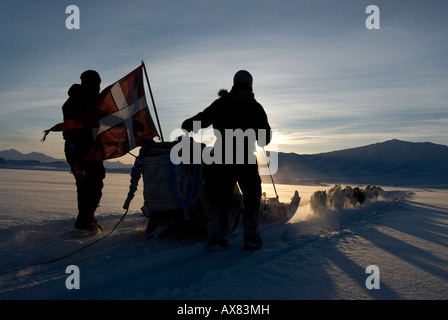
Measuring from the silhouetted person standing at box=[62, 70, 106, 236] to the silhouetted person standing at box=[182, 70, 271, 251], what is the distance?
1.52 meters

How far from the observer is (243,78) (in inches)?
137

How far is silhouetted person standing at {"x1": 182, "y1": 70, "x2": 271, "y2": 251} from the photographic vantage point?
3401 mm

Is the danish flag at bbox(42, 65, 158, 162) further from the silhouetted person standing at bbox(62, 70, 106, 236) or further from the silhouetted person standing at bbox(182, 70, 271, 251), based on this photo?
the silhouetted person standing at bbox(182, 70, 271, 251)

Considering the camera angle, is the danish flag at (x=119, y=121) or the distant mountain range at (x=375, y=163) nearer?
the danish flag at (x=119, y=121)

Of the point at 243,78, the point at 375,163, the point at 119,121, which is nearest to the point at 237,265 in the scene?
the point at 243,78

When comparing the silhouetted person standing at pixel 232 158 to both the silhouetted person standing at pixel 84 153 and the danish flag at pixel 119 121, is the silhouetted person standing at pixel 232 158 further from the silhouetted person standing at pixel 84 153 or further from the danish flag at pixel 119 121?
the silhouetted person standing at pixel 84 153

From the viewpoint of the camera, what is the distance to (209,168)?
11.4 feet

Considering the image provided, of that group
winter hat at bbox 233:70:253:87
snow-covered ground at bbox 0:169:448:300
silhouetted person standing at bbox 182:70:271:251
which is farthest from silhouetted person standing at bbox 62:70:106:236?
winter hat at bbox 233:70:253:87

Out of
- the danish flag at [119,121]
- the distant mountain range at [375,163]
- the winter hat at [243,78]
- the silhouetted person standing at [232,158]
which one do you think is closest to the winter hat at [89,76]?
the danish flag at [119,121]

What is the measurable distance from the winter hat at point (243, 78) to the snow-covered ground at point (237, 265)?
179 centimetres

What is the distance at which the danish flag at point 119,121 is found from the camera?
388 centimetres
